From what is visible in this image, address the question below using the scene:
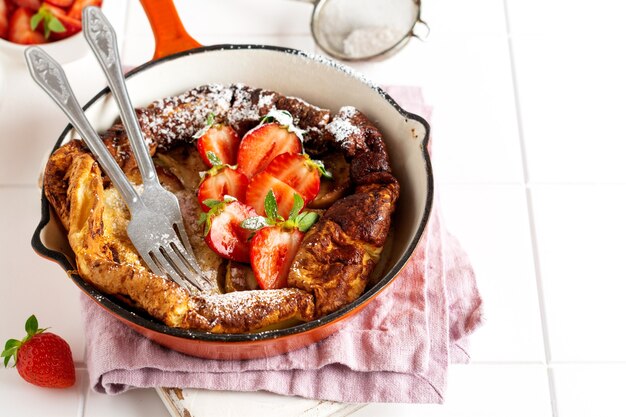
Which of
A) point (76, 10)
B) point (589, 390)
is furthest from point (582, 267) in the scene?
point (76, 10)

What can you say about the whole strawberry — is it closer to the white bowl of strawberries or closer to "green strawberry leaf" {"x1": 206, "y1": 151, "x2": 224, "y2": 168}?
"green strawberry leaf" {"x1": 206, "y1": 151, "x2": 224, "y2": 168}

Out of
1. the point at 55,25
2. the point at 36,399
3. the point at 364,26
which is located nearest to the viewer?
the point at 36,399

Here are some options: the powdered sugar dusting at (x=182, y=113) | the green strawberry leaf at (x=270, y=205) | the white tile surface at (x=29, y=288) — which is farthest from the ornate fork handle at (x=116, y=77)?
the white tile surface at (x=29, y=288)

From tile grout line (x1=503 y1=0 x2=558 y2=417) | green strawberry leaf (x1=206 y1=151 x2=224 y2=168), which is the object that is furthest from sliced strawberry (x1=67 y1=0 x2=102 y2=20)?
tile grout line (x1=503 y1=0 x2=558 y2=417)

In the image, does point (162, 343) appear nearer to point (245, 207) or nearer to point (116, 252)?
point (116, 252)

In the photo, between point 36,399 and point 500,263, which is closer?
point 36,399

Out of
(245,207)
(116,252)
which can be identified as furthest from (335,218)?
(116,252)

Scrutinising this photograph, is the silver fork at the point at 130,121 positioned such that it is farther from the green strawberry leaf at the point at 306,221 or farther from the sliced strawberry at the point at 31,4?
the sliced strawberry at the point at 31,4

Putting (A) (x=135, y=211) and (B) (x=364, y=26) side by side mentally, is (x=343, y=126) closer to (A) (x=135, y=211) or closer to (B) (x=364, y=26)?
(A) (x=135, y=211)
